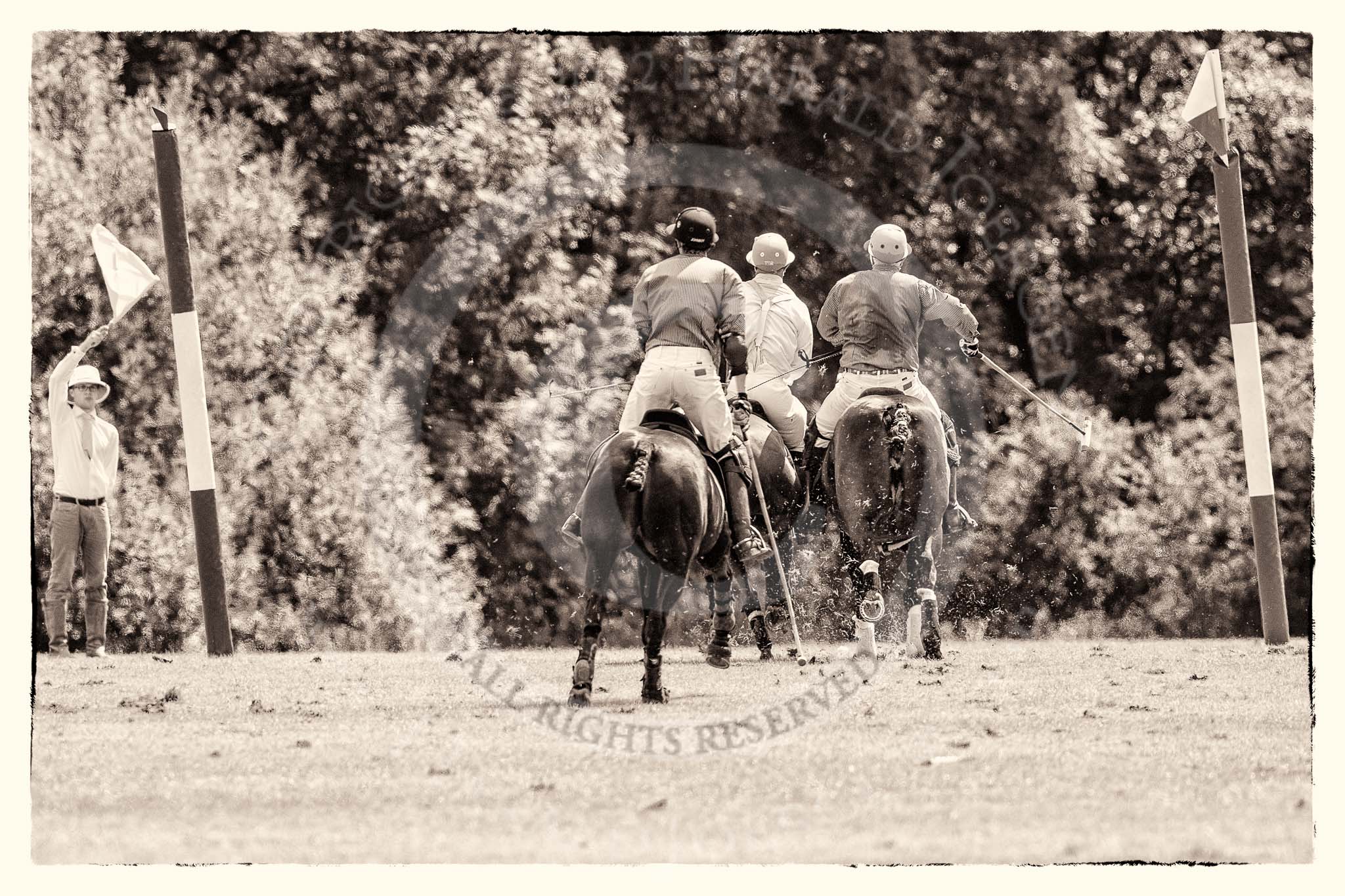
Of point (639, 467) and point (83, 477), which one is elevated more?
point (83, 477)

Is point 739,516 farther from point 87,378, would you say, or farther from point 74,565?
point 74,565

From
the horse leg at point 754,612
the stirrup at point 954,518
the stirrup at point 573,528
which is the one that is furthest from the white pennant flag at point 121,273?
the stirrup at point 954,518

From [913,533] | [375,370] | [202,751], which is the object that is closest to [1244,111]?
[913,533]

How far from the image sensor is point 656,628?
471 inches

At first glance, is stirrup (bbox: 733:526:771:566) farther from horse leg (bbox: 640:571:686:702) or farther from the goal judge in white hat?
the goal judge in white hat

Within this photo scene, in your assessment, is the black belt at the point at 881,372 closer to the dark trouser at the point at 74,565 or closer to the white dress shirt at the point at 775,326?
the white dress shirt at the point at 775,326

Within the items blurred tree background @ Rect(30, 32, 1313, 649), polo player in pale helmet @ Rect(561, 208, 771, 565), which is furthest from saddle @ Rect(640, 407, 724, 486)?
blurred tree background @ Rect(30, 32, 1313, 649)

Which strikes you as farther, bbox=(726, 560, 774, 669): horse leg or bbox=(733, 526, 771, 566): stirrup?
bbox=(726, 560, 774, 669): horse leg

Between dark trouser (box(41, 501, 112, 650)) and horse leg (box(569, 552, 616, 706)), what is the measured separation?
4.89 m

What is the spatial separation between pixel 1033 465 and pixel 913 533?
4.81m

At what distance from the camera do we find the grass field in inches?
359

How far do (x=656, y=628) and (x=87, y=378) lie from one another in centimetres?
540

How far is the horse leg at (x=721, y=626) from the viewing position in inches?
519

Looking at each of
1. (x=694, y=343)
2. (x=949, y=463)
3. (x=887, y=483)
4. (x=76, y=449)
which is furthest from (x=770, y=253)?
(x=76, y=449)
